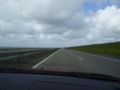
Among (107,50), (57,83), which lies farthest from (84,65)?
(107,50)

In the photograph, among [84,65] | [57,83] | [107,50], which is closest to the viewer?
[57,83]

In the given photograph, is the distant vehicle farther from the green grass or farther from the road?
the green grass

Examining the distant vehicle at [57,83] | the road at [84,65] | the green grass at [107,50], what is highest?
the green grass at [107,50]

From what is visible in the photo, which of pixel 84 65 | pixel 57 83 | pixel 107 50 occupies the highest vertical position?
pixel 107 50

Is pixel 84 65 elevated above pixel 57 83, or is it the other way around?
pixel 57 83

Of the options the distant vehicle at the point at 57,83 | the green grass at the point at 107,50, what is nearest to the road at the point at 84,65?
the distant vehicle at the point at 57,83

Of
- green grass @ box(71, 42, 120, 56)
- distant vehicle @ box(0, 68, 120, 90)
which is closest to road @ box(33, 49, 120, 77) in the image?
distant vehicle @ box(0, 68, 120, 90)

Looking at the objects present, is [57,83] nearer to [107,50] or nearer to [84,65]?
→ [84,65]

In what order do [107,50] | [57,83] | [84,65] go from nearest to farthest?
1. [57,83]
2. [84,65]
3. [107,50]

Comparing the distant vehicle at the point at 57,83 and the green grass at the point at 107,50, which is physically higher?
the green grass at the point at 107,50

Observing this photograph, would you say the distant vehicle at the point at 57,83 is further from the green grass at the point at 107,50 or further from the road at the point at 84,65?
the green grass at the point at 107,50

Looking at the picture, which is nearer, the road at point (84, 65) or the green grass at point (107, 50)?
the road at point (84, 65)

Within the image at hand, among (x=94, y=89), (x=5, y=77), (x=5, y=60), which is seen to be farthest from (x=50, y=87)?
(x=5, y=60)

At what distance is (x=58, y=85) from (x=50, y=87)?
0.16m
